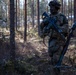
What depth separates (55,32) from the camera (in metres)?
5.29

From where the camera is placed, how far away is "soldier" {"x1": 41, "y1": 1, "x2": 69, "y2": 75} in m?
5.28

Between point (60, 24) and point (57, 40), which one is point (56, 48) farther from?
point (60, 24)

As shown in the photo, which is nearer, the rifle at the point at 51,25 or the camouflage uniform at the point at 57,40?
the rifle at the point at 51,25

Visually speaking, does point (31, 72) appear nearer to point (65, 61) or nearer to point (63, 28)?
point (63, 28)

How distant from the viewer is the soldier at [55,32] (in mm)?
5277

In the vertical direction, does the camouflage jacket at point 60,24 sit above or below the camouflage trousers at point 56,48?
above

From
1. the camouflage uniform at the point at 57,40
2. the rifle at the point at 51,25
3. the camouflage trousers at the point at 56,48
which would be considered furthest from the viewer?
the camouflage trousers at the point at 56,48

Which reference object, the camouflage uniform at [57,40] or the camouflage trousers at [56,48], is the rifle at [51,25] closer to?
the camouflage uniform at [57,40]

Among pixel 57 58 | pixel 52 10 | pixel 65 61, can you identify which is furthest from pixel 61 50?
pixel 65 61

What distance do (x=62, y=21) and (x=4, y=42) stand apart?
9.25 metres

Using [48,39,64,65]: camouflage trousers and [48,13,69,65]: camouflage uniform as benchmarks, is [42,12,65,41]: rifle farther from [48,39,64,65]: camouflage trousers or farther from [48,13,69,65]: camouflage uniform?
[48,39,64,65]: camouflage trousers

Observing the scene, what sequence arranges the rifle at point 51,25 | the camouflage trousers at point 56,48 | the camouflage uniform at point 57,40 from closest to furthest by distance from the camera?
the rifle at point 51,25
the camouflage uniform at point 57,40
the camouflage trousers at point 56,48

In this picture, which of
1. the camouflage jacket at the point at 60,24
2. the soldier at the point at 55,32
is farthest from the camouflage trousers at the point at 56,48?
the camouflage jacket at the point at 60,24

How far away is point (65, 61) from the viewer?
871 cm
